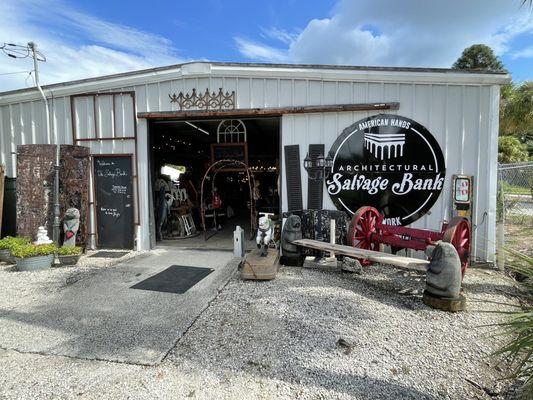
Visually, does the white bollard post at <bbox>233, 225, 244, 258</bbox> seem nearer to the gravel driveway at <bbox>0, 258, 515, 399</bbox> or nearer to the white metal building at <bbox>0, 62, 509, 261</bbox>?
the white metal building at <bbox>0, 62, 509, 261</bbox>

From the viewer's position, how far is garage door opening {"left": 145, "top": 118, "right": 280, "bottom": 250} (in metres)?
7.45

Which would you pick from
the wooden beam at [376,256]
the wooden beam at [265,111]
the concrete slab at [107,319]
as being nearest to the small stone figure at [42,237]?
the concrete slab at [107,319]

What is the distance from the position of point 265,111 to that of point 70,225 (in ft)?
13.9

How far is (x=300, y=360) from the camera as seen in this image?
2.52m

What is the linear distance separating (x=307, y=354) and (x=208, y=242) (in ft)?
16.2

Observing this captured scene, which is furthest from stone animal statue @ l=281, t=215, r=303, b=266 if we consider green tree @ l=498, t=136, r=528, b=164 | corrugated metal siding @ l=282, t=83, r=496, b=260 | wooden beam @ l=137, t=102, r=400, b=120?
green tree @ l=498, t=136, r=528, b=164

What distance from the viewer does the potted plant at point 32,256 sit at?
4977mm

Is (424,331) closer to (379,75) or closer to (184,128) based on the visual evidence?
(379,75)

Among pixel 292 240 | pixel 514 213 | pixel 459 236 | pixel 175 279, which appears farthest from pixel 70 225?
pixel 514 213

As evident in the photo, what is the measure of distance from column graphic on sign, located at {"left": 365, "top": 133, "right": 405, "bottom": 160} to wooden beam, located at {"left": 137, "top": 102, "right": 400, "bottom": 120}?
0.48 metres

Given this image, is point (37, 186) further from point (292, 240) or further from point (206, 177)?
point (292, 240)

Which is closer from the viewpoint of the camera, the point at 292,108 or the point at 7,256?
the point at 7,256

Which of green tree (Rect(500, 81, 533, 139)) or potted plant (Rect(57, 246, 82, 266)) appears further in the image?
green tree (Rect(500, 81, 533, 139))

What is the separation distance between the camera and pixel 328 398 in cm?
212
